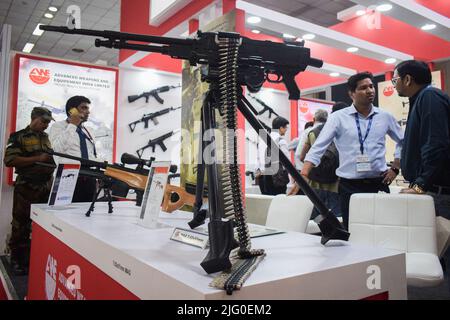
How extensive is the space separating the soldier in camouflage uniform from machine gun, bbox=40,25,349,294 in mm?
2350

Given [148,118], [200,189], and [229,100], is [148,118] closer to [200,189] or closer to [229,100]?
[200,189]

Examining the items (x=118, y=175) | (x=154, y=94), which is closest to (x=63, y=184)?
(x=118, y=175)

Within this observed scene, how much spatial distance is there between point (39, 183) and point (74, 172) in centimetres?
163

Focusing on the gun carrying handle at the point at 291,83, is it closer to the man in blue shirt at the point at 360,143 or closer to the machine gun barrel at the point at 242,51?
the machine gun barrel at the point at 242,51

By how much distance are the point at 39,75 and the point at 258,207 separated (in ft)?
10.0

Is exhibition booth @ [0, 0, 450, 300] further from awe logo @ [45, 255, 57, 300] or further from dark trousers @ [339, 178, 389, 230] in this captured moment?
dark trousers @ [339, 178, 389, 230]

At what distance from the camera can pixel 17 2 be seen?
22.6 ft

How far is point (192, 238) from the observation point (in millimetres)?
932

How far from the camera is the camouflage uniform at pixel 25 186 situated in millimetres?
3086

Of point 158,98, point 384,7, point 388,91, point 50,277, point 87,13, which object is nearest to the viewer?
point 50,277

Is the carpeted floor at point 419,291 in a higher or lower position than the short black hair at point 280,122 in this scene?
lower

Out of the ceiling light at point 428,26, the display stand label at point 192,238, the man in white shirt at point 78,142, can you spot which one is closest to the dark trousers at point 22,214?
the man in white shirt at point 78,142

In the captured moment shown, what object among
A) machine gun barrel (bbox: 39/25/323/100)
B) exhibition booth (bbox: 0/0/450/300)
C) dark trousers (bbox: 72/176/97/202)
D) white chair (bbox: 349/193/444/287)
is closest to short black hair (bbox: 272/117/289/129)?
exhibition booth (bbox: 0/0/450/300)

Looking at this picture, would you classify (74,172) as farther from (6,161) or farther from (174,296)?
(6,161)
